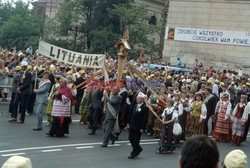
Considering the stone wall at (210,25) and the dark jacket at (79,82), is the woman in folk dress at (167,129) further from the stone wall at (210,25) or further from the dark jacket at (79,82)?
the stone wall at (210,25)

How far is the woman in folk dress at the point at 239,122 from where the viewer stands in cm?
1627

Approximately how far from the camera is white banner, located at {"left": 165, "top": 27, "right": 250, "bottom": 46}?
36438 millimetres

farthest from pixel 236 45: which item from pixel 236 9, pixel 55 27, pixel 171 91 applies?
pixel 171 91

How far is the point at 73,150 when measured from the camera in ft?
42.4

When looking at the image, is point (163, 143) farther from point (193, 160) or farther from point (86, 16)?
point (86, 16)

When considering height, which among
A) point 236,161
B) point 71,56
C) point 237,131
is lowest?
point 237,131

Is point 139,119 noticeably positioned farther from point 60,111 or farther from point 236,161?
point 236,161

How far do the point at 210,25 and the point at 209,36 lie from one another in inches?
31.7

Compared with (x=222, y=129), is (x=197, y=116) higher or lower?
higher

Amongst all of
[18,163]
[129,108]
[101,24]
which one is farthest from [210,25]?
[18,163]

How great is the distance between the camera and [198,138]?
3797 millimetres

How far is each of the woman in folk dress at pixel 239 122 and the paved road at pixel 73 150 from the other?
1.04 ft

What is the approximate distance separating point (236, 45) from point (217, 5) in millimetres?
3536

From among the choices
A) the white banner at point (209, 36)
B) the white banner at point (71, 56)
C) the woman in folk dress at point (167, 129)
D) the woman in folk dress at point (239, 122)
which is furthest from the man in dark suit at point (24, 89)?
the white banner at point (209, 36)
